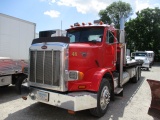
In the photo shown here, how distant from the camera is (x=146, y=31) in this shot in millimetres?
32656

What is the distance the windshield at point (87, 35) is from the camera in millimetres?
5498

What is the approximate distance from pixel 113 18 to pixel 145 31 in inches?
582

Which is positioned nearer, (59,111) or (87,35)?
(59,111)

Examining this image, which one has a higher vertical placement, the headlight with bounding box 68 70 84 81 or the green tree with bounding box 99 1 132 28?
the green tree with bounding box 99 1 132 28

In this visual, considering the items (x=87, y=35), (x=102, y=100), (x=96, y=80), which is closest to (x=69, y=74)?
(x=96, y=80)

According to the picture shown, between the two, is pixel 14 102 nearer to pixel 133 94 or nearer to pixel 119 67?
pixel 119 67

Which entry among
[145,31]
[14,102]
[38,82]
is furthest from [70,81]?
[145,31]

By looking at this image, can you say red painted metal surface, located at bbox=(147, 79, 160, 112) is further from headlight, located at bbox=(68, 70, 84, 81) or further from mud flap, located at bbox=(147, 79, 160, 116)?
headlight, located at bbox=(68, 70, 84, 81)

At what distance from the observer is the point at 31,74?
15.9 feet

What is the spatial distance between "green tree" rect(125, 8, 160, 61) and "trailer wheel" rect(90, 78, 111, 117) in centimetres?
2839

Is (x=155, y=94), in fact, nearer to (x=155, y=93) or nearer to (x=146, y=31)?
(x=155, y=93)

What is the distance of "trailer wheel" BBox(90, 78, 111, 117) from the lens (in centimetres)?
458

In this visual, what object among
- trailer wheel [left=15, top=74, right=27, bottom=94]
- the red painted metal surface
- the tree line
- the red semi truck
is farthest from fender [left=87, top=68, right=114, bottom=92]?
the tree line

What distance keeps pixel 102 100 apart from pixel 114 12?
44.8 m
